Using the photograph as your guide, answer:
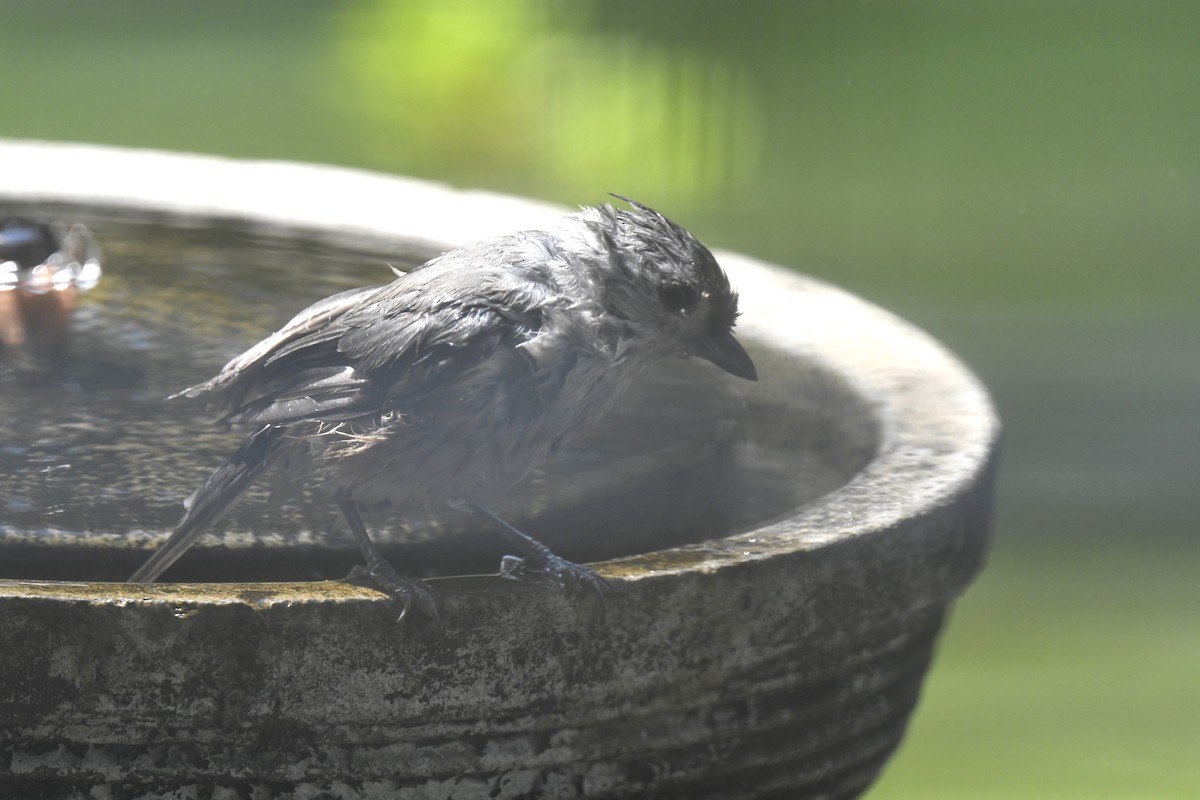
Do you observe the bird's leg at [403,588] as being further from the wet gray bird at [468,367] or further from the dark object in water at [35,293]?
the dark object in water at [35,293]

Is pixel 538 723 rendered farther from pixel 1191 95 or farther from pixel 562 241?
pixel 1191 95

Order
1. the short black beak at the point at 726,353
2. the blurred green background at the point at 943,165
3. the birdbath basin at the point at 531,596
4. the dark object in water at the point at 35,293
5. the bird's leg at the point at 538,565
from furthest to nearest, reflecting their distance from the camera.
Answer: the blurred green background at the point at 943,165 < the dark object in water at the point at 35,293 < the short black beak at the point at 726,353 < the bird's leg at the point at 538,565 < the birdbath basin at the point at 531,596

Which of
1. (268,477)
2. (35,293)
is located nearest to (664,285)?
(268,477)

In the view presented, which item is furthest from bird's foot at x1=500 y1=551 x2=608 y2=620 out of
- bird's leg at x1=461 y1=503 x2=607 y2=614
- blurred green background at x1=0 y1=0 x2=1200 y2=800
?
blurred green background at x1=0 y1=0 x2=1200 y2=800

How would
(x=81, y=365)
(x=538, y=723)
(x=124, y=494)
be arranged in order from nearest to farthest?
(x=538, y=723) < (x=124, y=494) < (x=81, y=365)

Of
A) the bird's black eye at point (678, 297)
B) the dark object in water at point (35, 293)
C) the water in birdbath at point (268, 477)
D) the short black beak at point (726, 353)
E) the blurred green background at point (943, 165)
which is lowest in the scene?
the blurred green background at point (943, 165)

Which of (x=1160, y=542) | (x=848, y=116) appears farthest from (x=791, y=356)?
(x=848, y=116)

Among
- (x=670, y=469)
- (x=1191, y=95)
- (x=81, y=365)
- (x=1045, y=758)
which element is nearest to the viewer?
(x=670, y=469)

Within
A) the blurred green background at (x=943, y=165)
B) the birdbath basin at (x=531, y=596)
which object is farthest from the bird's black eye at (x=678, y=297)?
the blurred green background at (x=943, y=165)
